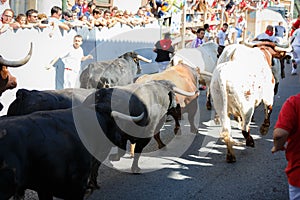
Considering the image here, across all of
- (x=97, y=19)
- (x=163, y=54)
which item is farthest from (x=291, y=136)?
(x=97, y=19)

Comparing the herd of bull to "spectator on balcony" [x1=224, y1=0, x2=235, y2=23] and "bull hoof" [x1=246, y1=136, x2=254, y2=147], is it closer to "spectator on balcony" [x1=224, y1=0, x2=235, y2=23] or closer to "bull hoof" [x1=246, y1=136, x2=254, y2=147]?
"bull hoof" [x1=246, y1=136, x2=254, y2=147]

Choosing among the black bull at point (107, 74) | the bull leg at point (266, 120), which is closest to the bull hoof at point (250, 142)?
the bull leg at point (266, 120)

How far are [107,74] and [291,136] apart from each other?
5.05 meters

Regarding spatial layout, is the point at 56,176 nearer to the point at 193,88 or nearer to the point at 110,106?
the point at 110,106

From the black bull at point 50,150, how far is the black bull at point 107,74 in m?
3.39

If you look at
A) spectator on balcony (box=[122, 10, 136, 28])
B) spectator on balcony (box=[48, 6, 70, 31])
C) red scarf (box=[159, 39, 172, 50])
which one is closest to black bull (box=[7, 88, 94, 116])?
spectator on balcony (box=[48, 6, 70, 31])

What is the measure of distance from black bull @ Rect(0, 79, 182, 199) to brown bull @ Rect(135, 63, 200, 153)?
105 inches

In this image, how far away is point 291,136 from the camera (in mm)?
3467

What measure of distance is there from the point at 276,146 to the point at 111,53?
363 inches

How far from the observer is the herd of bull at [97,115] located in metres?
3.69

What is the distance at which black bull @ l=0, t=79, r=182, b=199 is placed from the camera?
351 centimetres

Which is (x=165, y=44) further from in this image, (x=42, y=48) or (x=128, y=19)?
(x=42, y=48)

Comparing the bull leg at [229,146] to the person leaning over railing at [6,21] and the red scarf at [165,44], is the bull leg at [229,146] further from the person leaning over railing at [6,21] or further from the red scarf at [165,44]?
the red scarf at [165,44]

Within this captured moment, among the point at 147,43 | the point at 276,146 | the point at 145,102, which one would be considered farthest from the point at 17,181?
the point at 147,43
